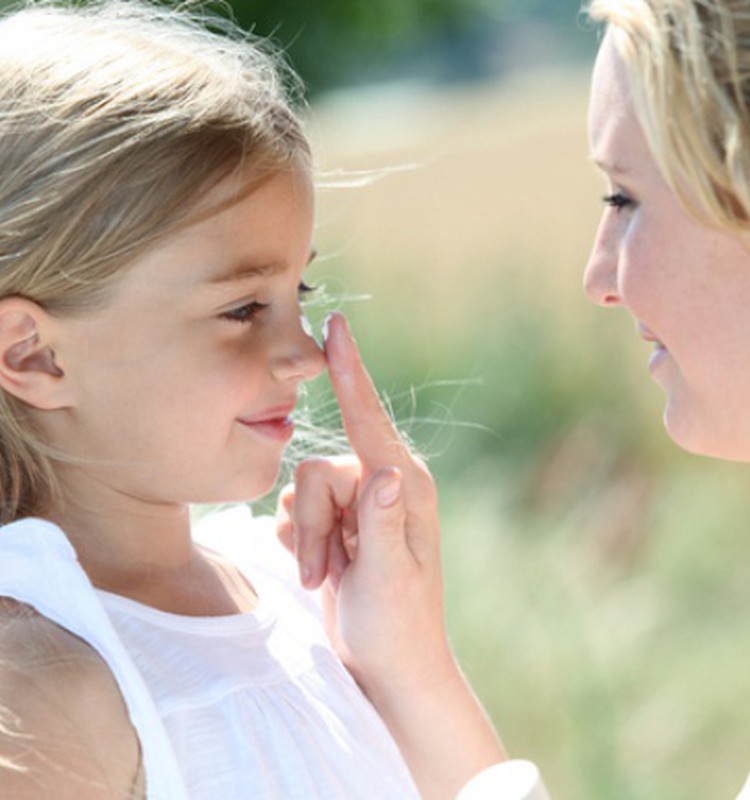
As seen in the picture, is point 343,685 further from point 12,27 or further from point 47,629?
point 12,27

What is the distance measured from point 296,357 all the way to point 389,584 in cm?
34

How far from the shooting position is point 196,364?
2.22 m

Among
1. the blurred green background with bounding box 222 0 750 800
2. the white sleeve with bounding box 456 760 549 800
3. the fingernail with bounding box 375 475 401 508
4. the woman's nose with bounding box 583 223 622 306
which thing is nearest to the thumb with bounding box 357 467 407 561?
the fingernail with bounding box 375 475 401 508

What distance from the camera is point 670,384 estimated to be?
Result: 2.14 m

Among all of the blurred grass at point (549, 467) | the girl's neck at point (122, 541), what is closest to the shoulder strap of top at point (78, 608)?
the girl's neck at point (122, 541)

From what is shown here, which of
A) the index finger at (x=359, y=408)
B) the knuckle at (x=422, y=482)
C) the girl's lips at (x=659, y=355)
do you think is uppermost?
the girl's lips at (x=659, y=355)

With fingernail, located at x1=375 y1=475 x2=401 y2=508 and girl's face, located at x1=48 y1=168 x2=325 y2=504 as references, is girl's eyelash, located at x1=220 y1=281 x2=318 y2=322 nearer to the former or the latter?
girl's face, located at x1=48 y1=168 x2=325 y2=504

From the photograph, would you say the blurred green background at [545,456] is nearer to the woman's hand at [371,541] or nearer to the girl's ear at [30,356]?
the woman's hand at [371,541]

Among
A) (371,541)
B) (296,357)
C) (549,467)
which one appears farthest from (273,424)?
(549,467)

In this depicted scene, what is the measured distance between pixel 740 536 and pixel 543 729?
0.93 meters

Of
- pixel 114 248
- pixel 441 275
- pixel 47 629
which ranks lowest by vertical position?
pixel 441 275

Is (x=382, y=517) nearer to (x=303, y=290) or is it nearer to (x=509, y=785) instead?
(x=303, y=290)

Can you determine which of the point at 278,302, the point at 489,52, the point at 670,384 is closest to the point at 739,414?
the point at 670,384

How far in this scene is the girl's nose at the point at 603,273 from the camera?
217 centimetres
